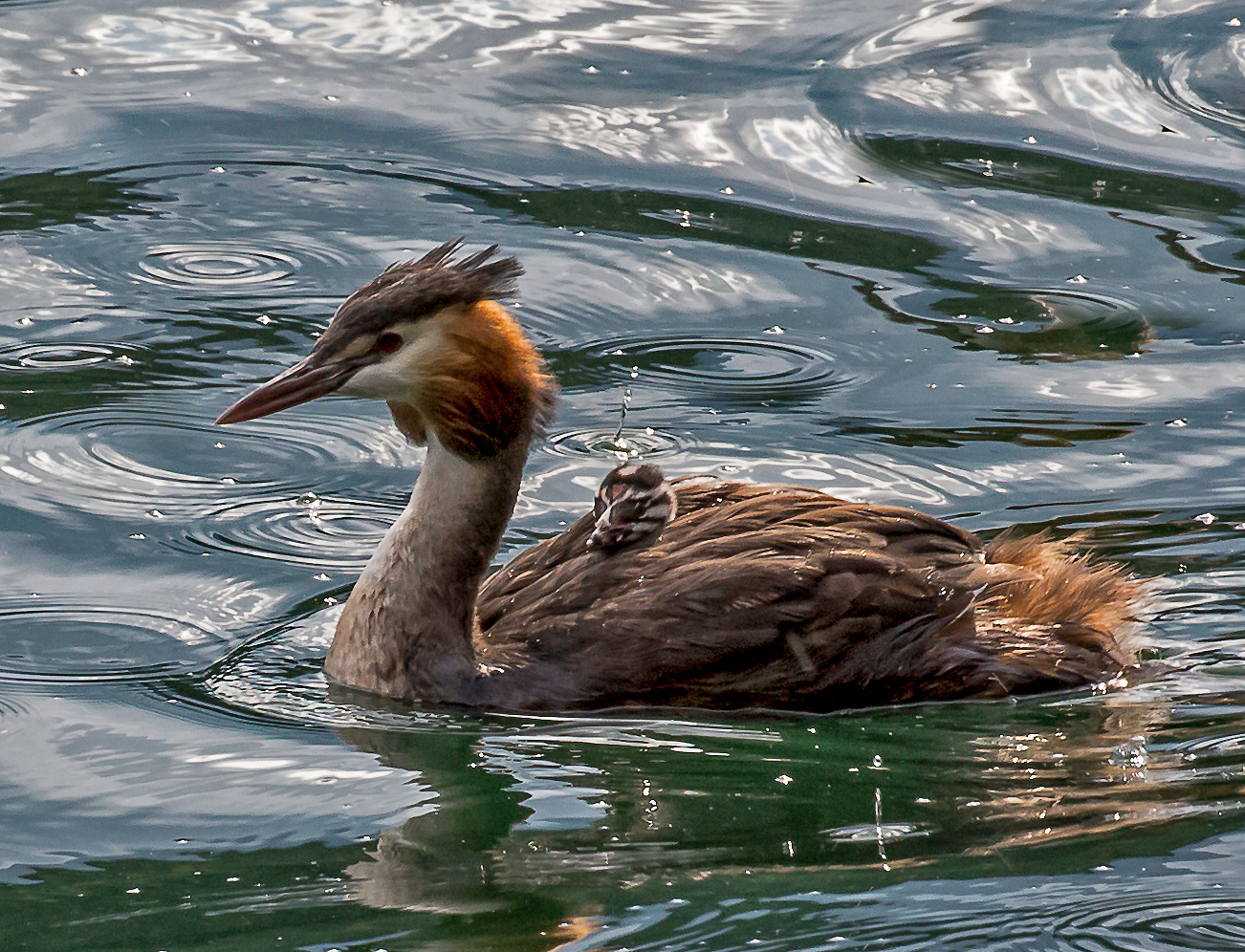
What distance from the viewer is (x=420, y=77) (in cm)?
1180

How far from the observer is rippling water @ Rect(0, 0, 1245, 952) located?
525cm

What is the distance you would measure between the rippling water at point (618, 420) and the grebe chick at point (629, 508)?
2.01 feet

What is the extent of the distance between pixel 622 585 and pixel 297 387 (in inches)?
44.5

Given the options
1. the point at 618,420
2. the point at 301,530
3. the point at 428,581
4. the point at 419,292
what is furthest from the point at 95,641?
the point at 618,420

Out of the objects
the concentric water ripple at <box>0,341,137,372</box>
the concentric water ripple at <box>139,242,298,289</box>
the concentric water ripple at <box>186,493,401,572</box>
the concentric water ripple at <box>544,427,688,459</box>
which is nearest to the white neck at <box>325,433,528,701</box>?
the concentric water ripple at <box>186,493,401,572</box>

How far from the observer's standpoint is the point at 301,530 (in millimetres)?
7492

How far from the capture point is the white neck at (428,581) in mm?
6449

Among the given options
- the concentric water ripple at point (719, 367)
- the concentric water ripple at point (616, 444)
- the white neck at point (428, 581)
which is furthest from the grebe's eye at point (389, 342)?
the concentric water ripple at point (719, 367)

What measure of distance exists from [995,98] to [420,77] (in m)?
3.15

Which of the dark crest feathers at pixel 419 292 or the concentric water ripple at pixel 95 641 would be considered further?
the concentric water ripple at pixel 95 641

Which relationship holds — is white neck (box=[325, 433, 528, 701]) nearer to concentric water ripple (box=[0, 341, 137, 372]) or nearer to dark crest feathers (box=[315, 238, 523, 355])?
dark crest feathers (box=[315, 238, 523, 355])

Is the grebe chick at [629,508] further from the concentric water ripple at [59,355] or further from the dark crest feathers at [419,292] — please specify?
the concentric water ripple at [59,355]

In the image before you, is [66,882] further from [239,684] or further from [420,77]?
[420,77]

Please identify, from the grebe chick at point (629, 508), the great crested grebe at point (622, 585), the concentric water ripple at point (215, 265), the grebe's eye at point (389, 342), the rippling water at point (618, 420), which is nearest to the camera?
the rippling water at point (618, 420)
